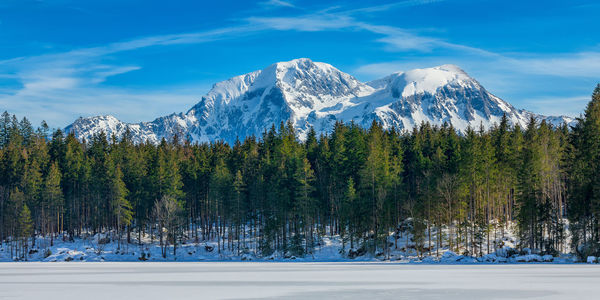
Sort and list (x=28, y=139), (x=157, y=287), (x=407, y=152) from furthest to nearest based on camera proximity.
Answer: (x=28, y=139) → (x=407, y=152) → (x=157, y=287)

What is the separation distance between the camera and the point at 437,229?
223ft

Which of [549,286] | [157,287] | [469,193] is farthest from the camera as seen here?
[469,193]

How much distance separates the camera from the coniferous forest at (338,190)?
195 feet

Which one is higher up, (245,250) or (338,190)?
(338,190)

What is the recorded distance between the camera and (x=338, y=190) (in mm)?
79188

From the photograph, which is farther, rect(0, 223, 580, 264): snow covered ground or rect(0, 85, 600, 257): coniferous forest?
rect(0, 85, 600, 257): coniferous forest

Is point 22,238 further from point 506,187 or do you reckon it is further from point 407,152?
point 506,187

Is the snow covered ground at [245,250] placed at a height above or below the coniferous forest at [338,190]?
below

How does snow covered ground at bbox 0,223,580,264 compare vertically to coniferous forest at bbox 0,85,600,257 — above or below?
below

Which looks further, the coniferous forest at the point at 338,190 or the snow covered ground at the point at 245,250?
the coniferous forest at the point at 338,190

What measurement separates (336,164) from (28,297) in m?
58.6

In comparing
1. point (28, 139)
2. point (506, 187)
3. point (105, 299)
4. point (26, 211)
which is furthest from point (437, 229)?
point (28, 139)

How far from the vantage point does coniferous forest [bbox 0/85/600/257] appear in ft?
195

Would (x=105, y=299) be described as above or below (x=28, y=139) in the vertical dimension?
below
